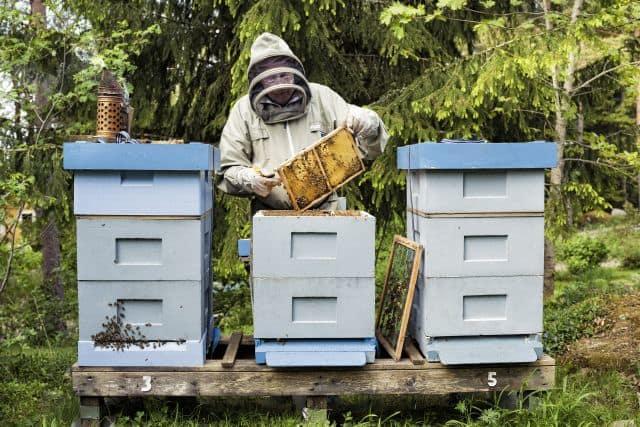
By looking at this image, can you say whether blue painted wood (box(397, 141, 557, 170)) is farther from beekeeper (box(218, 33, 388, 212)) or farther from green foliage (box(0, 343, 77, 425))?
green foliage (box(0, 343, 77, 425))

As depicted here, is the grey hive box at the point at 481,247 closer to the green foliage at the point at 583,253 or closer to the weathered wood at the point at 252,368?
the weathered wood at the point at 252,368

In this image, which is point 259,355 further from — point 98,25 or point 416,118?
point 98,25

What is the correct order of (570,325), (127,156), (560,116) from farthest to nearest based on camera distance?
(560,116)
(570,325)
(127,156)

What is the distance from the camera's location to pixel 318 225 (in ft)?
9.78

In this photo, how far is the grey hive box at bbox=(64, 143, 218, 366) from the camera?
9.71 feet

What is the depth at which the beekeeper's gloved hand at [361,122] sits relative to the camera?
3279 mm

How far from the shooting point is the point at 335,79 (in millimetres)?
6230

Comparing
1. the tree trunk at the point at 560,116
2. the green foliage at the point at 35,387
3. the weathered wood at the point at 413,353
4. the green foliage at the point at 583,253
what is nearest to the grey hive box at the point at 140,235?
the green foliage at the point at 35,387

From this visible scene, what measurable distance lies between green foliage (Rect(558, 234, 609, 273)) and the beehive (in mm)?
8733

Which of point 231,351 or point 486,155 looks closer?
point 486,155

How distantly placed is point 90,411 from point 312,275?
128 cm

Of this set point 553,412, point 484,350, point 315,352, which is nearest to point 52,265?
point 315,352

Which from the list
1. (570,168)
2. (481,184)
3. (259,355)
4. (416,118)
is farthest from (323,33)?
(259,355)

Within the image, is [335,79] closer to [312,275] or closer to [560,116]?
[560,116]
